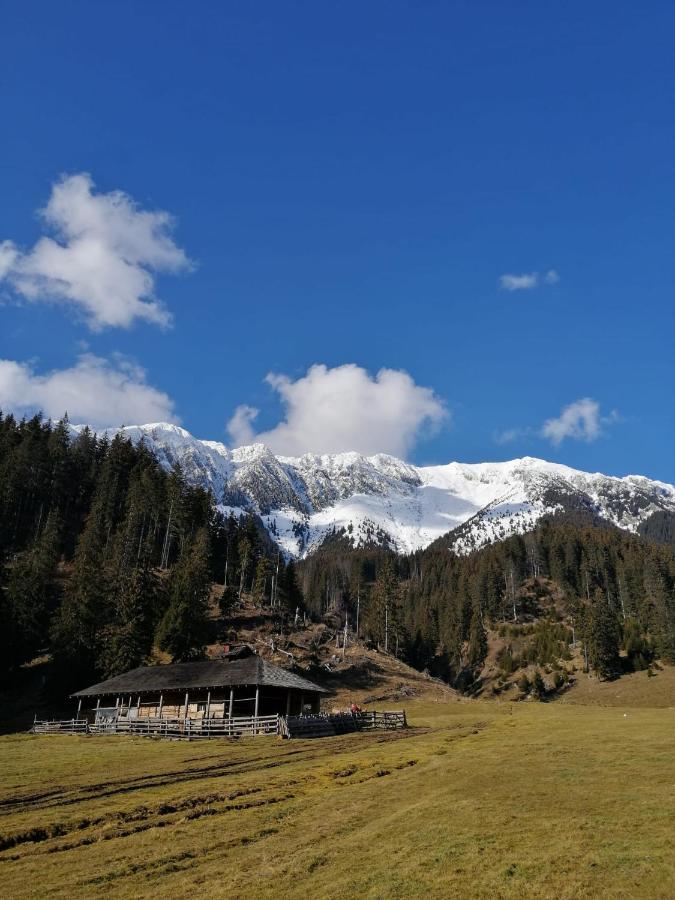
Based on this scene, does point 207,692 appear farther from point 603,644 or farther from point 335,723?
point 603,644

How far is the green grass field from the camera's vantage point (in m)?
12.8

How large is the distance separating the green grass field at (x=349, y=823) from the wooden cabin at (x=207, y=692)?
17.8m

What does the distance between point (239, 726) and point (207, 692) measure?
25.0ft

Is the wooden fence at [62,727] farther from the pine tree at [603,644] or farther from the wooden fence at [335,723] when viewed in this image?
the pine tree at [603,644]

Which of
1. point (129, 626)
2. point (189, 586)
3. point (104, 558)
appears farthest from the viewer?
point (104, 558)

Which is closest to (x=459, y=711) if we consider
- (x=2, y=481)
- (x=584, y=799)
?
(x=584, y=799)

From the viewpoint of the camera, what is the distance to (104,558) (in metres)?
95.4

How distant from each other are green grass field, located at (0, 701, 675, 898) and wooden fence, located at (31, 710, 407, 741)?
437 inches

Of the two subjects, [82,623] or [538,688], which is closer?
[82,623]

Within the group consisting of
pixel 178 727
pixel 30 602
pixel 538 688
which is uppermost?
pixel 30 602

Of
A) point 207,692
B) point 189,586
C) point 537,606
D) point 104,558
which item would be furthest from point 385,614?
point 207,692

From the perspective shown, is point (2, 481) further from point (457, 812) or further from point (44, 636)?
point (457, 812)

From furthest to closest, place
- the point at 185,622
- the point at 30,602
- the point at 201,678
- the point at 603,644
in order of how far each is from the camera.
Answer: the point at 603,644 → the point at 185,622 → the point at 30,602 → the point at 201,678

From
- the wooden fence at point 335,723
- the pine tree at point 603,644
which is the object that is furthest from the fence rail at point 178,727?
the pine tree at point 603,644
